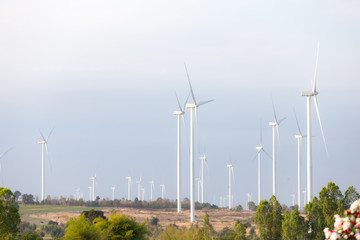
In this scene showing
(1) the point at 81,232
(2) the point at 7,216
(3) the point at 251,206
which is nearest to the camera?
(1) the point at 81,232

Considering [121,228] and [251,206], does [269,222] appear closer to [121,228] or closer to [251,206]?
[121,228]

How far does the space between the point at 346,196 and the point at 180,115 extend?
54802mm

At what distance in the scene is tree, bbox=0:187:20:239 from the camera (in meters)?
48.5

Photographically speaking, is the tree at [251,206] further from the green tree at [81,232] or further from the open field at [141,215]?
the green tree at [81,232]

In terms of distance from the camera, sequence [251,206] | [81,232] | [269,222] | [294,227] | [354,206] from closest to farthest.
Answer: [354,206] → [81,232] → [294,227] → [269,222] → [251,206]

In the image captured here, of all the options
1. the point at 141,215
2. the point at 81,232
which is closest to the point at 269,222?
the point at 81,232

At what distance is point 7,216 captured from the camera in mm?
49094

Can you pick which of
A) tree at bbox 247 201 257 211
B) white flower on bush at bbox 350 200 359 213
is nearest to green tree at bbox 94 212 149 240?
white flower on bush at bbox 350 200 359 213

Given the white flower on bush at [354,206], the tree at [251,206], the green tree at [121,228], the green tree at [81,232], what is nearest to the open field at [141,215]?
the tree at [251,206]

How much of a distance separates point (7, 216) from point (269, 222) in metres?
27.2

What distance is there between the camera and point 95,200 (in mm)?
153000

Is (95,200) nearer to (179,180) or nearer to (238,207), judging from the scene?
(238,207)

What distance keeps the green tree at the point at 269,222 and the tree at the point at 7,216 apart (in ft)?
84.1

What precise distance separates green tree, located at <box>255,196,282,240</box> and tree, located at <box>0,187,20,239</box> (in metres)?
25.6
